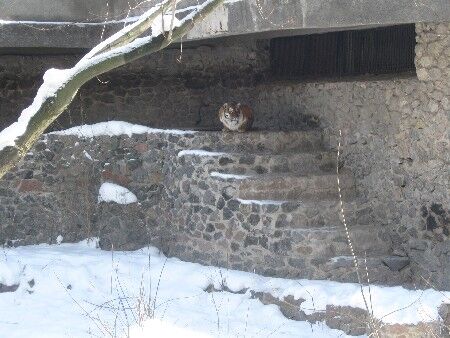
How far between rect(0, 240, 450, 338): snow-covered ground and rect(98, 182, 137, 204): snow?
806mm

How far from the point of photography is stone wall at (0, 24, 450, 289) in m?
9.60

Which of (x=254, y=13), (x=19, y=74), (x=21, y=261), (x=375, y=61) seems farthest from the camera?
(x=19, y=74)

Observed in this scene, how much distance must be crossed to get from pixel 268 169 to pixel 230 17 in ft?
6.91

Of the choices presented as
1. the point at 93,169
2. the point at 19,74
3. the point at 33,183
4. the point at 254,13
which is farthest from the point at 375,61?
the point at 19,74

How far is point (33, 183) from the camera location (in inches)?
465

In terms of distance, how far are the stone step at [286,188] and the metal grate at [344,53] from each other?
Answer: 1815 mm

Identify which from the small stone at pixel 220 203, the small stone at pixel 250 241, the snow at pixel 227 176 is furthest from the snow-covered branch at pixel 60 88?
the small stone at pixel 220 203

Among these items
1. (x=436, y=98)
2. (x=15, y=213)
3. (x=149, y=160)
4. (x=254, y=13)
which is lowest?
(x=15, y=213)

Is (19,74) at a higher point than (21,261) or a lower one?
higher

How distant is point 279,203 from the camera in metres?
10.1

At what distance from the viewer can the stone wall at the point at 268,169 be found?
960cm

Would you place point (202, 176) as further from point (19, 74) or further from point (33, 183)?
point (19, 74)

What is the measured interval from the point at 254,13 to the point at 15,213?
4649 millimetres

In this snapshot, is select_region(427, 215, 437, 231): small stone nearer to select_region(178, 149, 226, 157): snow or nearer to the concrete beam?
the concrete beam
